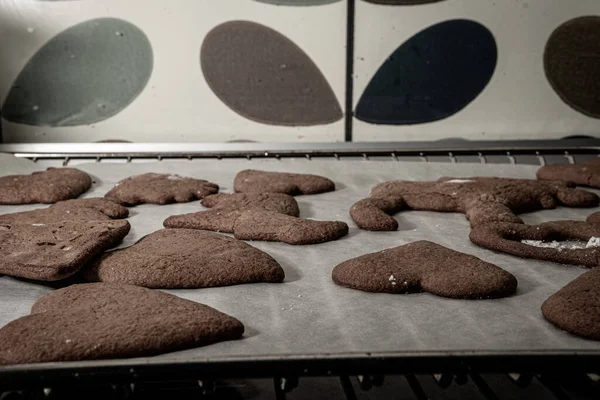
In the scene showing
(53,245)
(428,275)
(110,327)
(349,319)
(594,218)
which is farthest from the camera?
(594,218)

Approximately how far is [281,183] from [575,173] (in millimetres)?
884

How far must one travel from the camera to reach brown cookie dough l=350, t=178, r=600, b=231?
1.63 meters

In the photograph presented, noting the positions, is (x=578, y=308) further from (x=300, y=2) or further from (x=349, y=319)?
(x=300, y=2)

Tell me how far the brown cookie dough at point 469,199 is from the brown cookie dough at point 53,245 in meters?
0.59

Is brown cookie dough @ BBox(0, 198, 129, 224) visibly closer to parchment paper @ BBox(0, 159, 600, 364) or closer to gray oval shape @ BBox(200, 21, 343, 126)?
parchment paper @ BBox(0, 159, 600, 364)

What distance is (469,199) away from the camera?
69.1 inches

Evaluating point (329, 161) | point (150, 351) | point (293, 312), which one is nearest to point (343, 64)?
point (329, 161)

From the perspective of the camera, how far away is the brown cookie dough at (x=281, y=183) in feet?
6.28

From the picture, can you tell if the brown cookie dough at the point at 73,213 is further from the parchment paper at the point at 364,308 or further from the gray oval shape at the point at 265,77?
the gray oval shape at the point at 265,77

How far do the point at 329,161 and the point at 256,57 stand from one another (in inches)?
22.2

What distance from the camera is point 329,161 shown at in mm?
2268

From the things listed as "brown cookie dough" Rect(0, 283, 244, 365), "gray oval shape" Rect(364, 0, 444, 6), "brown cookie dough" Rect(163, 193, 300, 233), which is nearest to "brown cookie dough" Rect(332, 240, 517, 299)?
"brown cookie dough" Rect(0, 283, 244, 365)

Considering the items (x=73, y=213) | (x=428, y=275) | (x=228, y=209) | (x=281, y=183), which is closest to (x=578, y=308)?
(x=428, y=275)

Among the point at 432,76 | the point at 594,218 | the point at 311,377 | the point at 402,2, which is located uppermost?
the point at 402,2
